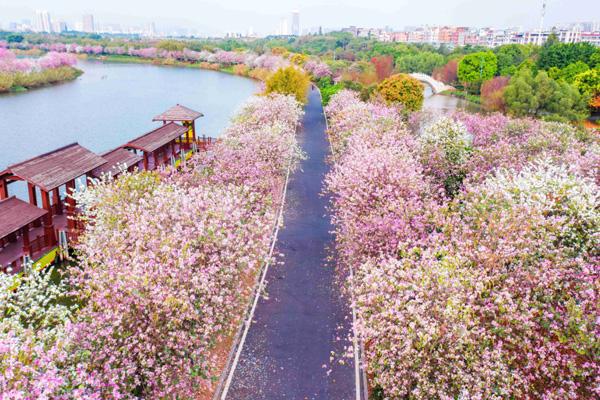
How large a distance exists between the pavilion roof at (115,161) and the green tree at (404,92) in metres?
32.6

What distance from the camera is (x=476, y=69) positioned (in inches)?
4092

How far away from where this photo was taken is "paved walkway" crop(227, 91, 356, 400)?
15672 millimetres

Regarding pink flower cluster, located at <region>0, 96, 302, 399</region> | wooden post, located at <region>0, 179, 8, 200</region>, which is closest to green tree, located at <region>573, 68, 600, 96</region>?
pink flower cluster, located at <region>0, 96, 302, 399</region>

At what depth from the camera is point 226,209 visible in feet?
54.9

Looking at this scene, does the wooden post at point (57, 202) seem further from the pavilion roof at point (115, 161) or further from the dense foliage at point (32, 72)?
the dense foliage at point (32, 72)

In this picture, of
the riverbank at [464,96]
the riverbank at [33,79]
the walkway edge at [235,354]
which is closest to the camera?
the walkway edge at [235,354]

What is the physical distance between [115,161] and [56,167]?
5202 millimetres

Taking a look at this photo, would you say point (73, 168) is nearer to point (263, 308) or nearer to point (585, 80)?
point (263, 308)

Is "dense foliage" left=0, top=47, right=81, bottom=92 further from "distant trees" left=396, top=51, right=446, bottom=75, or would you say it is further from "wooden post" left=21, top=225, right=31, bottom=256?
"distant trees" left=396, top=51, right=446, bottom=75

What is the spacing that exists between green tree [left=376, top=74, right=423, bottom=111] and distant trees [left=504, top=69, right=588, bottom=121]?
18632 mm

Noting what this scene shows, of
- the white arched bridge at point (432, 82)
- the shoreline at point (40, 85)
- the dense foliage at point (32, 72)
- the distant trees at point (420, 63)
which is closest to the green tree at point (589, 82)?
the white arched bridge at point (432, 82)

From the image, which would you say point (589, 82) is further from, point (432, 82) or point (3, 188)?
point (3, 188)

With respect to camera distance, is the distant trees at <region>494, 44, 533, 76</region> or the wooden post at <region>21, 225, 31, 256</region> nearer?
the wooden post at <region>21, 225, 31, 256</region>

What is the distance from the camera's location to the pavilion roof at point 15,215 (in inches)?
875
